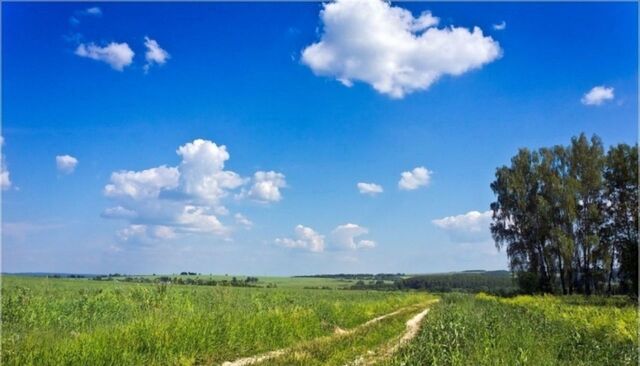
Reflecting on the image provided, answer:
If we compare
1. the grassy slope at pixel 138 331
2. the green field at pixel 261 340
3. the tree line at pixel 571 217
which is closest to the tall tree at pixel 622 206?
the tree line at pixel 571 217

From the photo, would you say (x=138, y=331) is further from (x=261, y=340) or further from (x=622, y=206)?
(x=622, y=206)

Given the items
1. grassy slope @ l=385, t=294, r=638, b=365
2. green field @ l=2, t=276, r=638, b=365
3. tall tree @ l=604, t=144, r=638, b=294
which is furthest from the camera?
tall tree @ l=604, t=144, r=638, b=294

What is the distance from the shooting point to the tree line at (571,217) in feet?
141

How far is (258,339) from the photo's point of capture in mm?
14211

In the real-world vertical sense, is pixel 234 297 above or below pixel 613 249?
below

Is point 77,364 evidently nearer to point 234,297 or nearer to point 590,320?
point 234,297

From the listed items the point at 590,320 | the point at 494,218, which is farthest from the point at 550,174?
the point at 590,320

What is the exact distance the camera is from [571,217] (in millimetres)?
45781

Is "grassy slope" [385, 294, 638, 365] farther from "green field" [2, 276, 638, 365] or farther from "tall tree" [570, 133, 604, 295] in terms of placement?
"tall tree" [570, 133, 604, 295]

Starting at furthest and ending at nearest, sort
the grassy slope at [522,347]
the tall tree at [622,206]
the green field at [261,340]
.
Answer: the tall tree at [622,206] < the green field at [261,340] < the grassy slope at [522,347]

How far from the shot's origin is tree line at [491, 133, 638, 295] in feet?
141

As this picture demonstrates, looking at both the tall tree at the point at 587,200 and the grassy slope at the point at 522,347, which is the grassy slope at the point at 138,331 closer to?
the grassy slope at the point at 522,347

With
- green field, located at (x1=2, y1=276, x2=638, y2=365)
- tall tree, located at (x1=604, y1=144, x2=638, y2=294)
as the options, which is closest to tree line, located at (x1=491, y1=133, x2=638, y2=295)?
tall tree, located at (x1=604, y1=144, x2=638, y2=294)

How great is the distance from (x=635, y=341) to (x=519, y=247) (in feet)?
134
